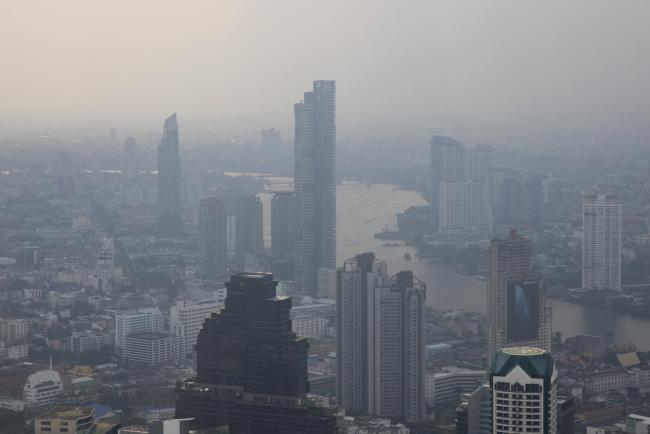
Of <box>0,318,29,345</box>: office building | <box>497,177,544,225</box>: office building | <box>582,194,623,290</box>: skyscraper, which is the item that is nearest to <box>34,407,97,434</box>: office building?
<box>0,318,29,345</box>: office building

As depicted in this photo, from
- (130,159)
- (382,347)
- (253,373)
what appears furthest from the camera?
(130,159)

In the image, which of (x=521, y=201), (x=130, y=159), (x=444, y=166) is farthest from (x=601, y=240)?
(x=130, y=159)

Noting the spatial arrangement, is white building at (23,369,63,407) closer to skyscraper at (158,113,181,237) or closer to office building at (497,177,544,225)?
skyscraper at (158,113,181,237)

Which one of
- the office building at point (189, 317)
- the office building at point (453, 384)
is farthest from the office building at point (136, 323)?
the office building at point (453, 384)

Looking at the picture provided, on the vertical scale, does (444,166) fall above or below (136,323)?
above

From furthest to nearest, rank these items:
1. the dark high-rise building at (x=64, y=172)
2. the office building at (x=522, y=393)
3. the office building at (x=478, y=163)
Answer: the office building at (x=478, y=163) < the dark high-rise building at (x=64, y=172) < the office building at (x=522, y=393)

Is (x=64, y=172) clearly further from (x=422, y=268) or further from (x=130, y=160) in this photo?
(x=422, y=268)

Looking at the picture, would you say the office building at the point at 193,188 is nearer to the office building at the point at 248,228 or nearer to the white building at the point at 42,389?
the office building at the point at 248,228
